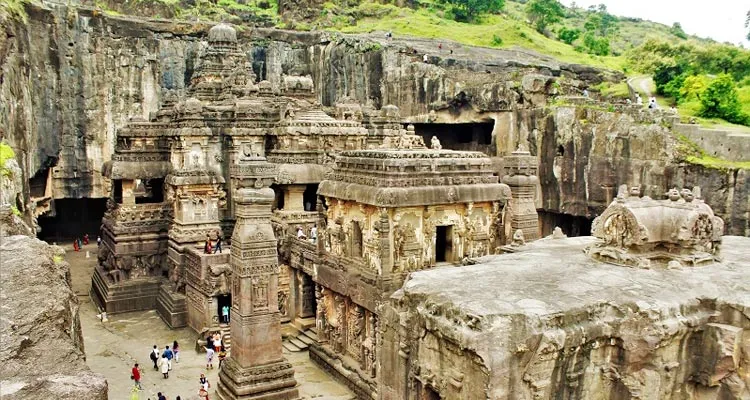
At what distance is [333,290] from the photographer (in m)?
16.3

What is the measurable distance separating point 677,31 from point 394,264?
273 ft

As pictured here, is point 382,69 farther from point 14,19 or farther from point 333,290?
point 333,290

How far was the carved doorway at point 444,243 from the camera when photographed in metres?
16.0

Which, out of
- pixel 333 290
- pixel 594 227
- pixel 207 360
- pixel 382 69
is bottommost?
pixel 207 360

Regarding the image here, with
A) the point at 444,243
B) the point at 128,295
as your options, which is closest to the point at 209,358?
the point at 128,295

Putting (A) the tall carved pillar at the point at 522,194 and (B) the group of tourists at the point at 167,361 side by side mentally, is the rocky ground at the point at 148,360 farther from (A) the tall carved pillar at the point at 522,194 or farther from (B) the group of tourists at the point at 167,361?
(A) the tall carved pillar at the point at 522,194

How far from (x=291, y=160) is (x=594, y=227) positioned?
12.4m

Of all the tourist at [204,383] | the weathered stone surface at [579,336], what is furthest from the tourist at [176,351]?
the weathered stone surface at [579,336]

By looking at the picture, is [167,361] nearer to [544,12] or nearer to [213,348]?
[213,348]

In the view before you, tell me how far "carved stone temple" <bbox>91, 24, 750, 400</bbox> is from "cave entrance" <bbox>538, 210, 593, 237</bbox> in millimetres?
3399

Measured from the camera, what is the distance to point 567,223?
28828 millimetres

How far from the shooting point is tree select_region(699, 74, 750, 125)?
929 inches

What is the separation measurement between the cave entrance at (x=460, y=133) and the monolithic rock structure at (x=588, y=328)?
76.5 feet

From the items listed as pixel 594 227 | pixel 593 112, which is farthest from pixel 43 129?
pixel 594 227
